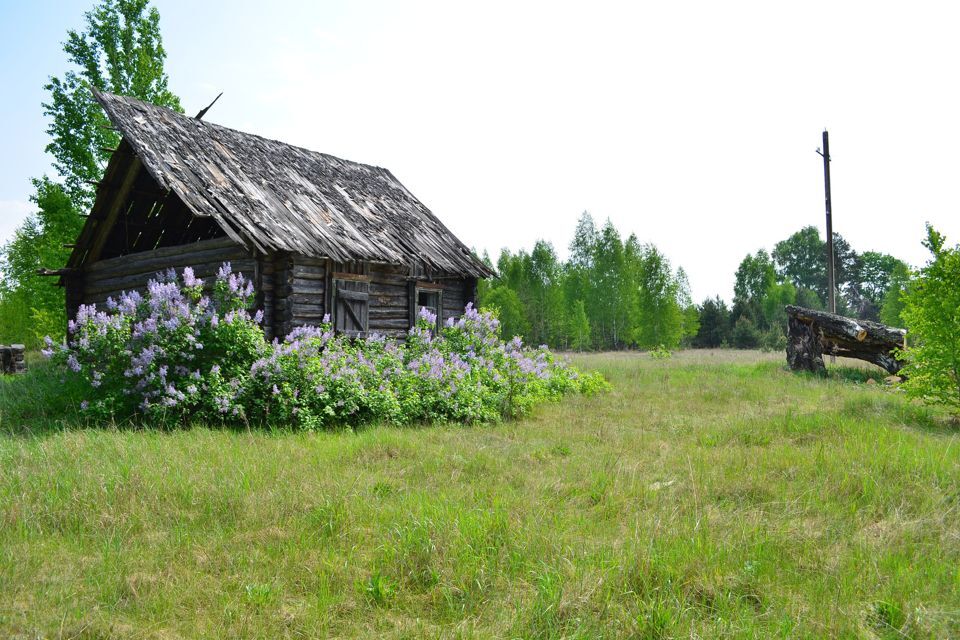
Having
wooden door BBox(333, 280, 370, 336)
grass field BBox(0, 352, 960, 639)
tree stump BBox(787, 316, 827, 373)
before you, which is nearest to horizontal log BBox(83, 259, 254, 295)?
wooden door BBox(333, 280, 370, 336)

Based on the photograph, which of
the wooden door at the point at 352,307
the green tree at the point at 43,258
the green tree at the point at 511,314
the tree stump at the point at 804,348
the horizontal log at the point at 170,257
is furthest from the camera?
the green tree at the point at 511,314

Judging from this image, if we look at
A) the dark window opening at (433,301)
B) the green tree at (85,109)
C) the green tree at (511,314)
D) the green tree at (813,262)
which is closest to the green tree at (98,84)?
the green tree at (85,109)

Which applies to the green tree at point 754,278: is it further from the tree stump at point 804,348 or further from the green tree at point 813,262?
the tree stump at point 804,348

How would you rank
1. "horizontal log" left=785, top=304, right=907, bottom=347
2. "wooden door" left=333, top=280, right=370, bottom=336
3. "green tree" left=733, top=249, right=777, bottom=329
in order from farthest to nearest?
"green tree" left=733, top=249, right=777, bottom=329 < "horizontal log" left=785, top=304, right=907, bottom=347 < "wooden door" left=333, top=280, right=370, bottom=336

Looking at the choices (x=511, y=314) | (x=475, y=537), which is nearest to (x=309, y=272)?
(x=475, y=537)

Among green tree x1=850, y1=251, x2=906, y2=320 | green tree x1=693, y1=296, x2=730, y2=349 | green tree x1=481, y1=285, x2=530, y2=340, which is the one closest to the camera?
green tree x1=693, y1=296, x2=730, y2=349

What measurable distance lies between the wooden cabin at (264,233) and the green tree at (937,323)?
9.20 meters

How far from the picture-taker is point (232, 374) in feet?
28.9

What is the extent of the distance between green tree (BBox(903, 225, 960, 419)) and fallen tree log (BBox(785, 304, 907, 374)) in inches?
233

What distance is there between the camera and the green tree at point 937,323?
8.87m

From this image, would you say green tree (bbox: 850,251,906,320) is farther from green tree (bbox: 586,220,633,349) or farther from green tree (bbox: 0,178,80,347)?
green tree (bbox: 0,178,80,347)

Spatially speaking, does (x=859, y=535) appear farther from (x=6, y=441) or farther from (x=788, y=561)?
(x=6, y=441)

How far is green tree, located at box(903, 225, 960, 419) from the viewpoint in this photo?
29.1 ft

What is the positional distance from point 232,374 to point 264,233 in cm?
365
